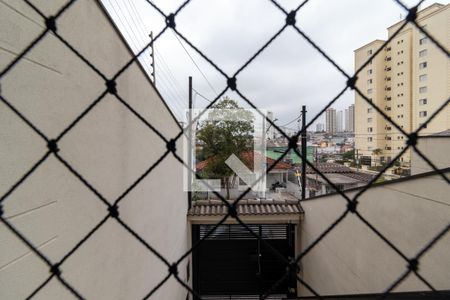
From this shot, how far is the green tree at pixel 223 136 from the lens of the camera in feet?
20.5

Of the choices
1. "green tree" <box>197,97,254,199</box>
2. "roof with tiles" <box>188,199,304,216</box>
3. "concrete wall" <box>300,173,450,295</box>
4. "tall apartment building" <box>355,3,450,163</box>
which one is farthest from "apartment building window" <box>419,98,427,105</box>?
"concrete wall" <box>300,173,450,295</box>

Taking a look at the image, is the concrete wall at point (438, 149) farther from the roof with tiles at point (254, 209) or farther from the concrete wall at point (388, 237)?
the roof with tiles at point (254, 209)

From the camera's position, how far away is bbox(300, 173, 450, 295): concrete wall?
150 centimetres

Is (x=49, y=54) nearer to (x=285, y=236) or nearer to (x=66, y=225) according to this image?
(x=66, y=225)

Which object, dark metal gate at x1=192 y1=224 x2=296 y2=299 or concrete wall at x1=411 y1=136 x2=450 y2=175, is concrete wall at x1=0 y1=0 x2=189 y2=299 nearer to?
concrete wall at x1=411 y1=136 x2=450 y2=175

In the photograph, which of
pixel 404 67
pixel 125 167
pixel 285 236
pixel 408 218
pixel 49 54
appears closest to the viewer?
pixel 49 54

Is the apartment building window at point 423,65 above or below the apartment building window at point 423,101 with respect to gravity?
above

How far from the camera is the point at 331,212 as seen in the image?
3.22 m

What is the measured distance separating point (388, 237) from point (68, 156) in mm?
2335

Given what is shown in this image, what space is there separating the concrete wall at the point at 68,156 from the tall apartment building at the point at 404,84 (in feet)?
31.5

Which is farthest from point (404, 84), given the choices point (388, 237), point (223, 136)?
point (388, 237)

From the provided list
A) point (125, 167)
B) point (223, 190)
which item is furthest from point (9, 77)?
Result: point (223, 190)

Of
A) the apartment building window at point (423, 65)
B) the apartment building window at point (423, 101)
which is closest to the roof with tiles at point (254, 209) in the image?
the apartment building window at point (423, 101)

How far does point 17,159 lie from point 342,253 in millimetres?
3114
